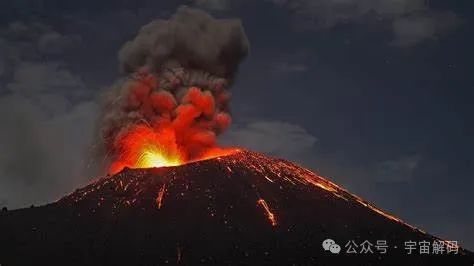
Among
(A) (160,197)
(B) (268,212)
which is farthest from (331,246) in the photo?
(A) (160,197)

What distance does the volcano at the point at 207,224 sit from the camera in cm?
7006

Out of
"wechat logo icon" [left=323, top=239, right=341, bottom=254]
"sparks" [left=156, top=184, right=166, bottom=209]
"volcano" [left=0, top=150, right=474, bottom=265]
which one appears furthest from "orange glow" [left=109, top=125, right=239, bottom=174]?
"wechat logo icon" [left=323, top=239, right=341, bottom=254]

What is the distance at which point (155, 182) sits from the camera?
84312 mm

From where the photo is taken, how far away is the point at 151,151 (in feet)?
307

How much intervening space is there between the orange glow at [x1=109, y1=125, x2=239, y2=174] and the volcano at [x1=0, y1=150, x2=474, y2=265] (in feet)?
14.8

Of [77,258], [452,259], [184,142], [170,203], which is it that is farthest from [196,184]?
[452,259]

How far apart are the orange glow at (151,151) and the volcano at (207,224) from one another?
14.8 ft

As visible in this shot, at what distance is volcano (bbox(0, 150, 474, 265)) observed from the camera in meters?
70.1

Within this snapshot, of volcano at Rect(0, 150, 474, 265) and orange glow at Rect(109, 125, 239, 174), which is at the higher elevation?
orange glow at Rect(109, 125, 239, 174)

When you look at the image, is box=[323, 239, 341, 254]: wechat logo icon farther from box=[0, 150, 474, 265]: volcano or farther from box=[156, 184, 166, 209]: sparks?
box=[156, 184, 166, 209]: sparks

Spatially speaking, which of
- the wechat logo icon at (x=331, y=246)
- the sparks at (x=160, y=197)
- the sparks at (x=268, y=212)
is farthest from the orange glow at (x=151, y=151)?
the wechat logo icon at (x=331, y=246)

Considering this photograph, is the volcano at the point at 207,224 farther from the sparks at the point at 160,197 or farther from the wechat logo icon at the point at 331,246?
the wechat logo icon at the point at 331,246

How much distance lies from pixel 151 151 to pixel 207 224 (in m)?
20.6

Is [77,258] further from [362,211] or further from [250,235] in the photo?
[362,211]
